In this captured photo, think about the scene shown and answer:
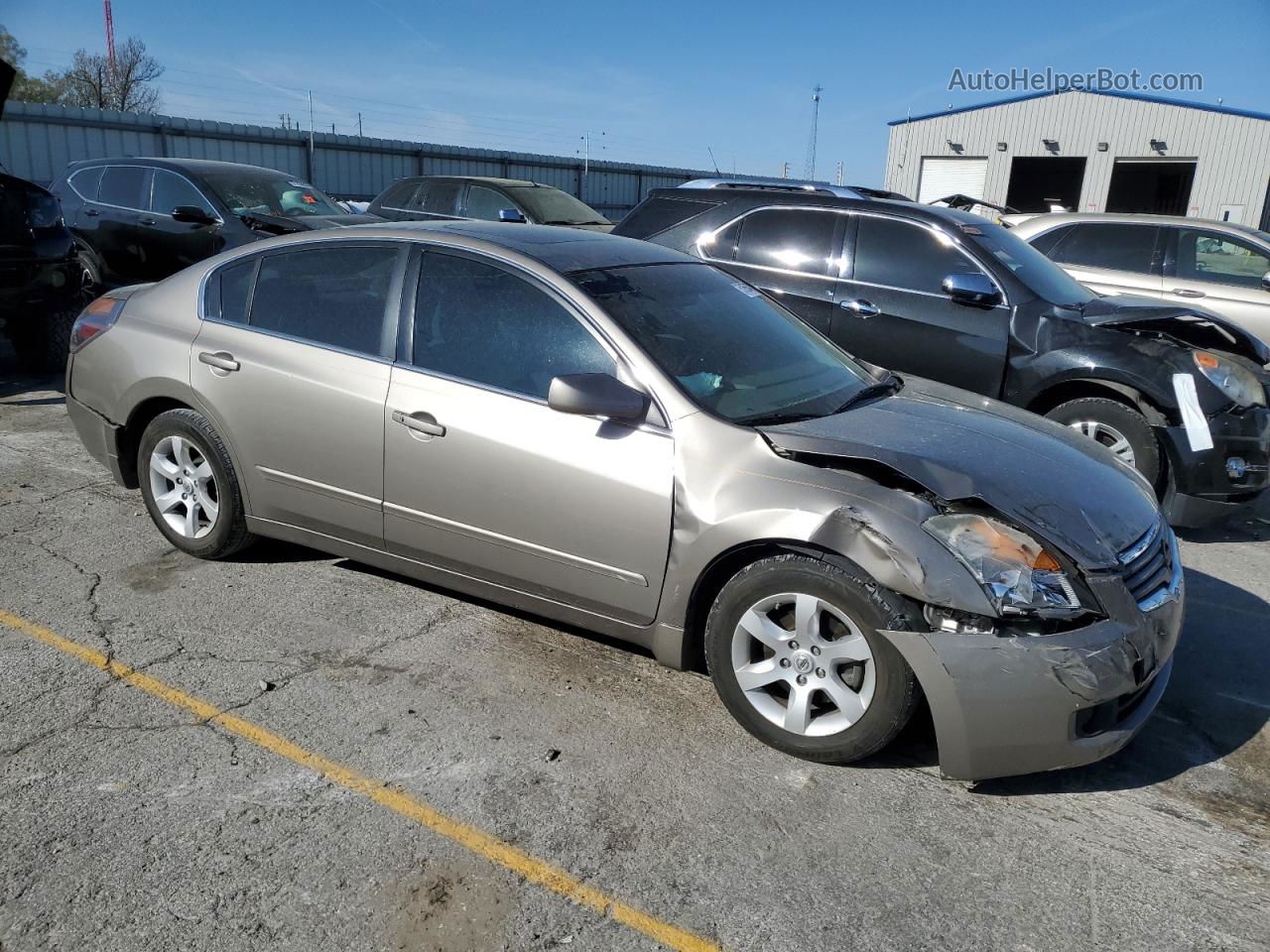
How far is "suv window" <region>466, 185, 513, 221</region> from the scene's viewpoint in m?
13.2

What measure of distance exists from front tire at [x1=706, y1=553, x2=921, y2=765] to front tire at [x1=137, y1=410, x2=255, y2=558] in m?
2.38

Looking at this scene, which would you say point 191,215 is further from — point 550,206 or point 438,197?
point 550,206

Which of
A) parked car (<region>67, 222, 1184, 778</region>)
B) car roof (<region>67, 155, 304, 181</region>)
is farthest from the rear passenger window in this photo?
car roof (<region>67, 155, 304, 181</region>)

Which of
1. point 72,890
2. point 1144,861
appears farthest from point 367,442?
point 1144,861

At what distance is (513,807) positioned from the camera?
9.89 feet

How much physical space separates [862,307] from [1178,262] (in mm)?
4025

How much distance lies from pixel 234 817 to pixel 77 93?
51055 mm

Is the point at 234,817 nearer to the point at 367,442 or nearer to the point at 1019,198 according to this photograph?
the point at 367,442

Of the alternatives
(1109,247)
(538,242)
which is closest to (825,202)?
(538,242)

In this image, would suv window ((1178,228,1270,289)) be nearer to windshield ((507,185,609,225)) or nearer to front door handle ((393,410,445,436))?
windshield ((507,185,609,225))

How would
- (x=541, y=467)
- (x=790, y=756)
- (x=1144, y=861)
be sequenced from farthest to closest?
(x=541, y=467) → (x=790, y=756) → (x=1144, y=861)

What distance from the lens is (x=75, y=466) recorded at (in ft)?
20.5

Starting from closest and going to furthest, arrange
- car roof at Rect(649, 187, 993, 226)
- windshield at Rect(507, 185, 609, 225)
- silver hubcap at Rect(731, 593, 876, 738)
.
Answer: silver hubcap at Rect(731, 593, 876, 738)
car roof at Rect(649, 187, 993, 226)
windshield at Rect(507, 185, 609, 225)

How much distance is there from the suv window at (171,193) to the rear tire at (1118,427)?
8.20 metres
